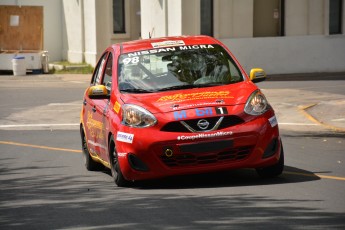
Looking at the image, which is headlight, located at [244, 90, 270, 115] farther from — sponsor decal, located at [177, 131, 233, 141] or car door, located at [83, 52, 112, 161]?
car door, located at [83, 52, 112, 161]

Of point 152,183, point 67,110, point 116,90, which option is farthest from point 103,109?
point 67,110

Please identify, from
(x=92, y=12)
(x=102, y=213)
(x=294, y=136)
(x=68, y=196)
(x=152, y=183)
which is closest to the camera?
(x=102, y=213)

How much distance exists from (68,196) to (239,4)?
22.7m

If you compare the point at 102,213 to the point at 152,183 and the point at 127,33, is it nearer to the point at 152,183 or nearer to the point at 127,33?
the point at 152,183

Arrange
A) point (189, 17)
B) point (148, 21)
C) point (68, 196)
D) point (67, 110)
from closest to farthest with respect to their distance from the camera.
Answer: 1. point (68, 196)
2. point (67, 110)
3. point (189, 17)
4. point (148, 21)

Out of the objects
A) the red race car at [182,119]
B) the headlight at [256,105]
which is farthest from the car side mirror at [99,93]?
the headlight at [256,105]

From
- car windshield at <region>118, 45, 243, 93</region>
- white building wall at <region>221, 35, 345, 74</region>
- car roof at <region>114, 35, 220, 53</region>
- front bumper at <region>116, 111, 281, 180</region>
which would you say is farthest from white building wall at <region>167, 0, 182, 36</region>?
front bumper at <region>116, 111, 281, 180</region>

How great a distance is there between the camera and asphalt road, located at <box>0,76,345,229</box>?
862cm

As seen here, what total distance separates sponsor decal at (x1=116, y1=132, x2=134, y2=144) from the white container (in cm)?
2638

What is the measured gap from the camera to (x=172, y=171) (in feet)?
34.8

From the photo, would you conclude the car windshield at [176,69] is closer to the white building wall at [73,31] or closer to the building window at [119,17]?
the building window at [119,17]

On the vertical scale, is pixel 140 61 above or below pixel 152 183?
above

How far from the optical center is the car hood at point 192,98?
1072 centimetres

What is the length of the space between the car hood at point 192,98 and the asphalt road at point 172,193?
0.88 m
